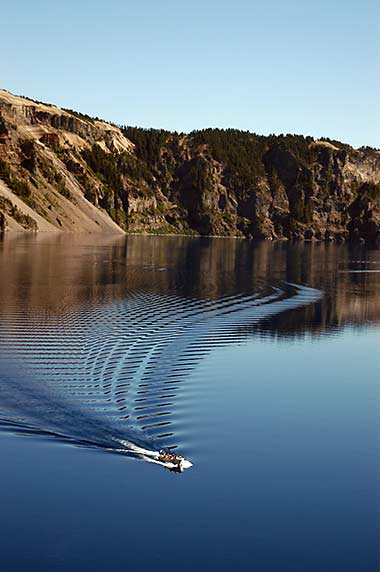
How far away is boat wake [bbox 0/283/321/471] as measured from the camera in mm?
23516

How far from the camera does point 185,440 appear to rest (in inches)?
917

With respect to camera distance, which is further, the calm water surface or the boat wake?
the boat wake

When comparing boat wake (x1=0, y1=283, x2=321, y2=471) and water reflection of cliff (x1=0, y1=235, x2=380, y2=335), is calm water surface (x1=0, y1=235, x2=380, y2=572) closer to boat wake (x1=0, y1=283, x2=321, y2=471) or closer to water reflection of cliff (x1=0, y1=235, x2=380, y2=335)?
boat wake (x1=0, y1=283, x2=321, y2=471)

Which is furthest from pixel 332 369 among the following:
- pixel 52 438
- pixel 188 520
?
pixel 188 520

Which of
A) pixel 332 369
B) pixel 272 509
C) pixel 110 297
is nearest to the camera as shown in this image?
pixel 272 509

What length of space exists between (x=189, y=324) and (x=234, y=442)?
2277 centimetres

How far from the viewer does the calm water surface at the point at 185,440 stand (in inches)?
649

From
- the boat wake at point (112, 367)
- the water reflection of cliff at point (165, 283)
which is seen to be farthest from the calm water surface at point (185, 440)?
the water reflection of cliff at point (165, 283)

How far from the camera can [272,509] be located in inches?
731

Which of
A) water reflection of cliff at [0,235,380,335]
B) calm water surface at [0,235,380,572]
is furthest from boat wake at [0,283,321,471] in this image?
water reflection of cliff at [0,235,380,335]

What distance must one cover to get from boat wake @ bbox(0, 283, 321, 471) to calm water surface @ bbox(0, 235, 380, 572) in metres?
0.10

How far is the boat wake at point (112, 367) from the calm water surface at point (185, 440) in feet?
0.33

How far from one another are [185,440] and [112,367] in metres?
9.88

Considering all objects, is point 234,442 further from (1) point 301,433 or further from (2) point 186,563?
(2) point 186,563
